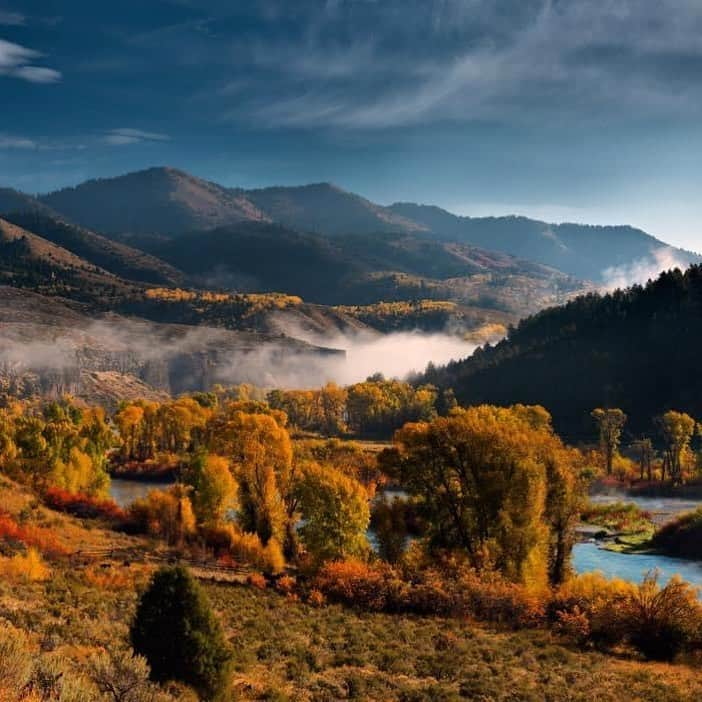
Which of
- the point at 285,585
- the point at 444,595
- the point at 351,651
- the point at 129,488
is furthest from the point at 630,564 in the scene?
the point at 129,488

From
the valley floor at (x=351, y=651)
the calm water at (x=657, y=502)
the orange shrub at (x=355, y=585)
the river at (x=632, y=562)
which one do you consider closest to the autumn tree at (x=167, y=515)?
the valley floor at (x=351, y=651)

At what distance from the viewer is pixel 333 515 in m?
57.7

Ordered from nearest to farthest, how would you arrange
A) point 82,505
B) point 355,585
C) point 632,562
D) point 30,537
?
1. point 355,585
2. point 30,537
3. point 82,505
4. point 632,562

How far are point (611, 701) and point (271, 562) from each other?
3427 centimetres

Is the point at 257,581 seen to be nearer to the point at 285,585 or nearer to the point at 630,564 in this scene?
the point at 285,585

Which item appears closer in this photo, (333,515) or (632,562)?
(333,515)

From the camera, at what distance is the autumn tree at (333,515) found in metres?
56.7

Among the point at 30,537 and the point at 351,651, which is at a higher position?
the point at 351,651

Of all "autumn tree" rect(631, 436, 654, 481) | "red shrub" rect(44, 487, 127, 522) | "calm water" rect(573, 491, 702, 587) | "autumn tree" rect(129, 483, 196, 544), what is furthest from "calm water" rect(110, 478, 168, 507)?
"autumn tree" rect(631, 436, 654, 481)

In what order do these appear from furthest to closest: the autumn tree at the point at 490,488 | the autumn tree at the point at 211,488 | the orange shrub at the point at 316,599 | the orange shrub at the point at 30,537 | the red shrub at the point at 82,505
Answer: the autumn tree at the point at 211,488 < the red shrub at the point at 82,505 < the autumn tree at the point at 490,488 < the orange shrub at the point at 30,537 < the orange shrub at the point at 316,599

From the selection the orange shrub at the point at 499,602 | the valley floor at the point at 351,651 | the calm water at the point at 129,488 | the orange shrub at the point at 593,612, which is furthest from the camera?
the calm water at the point at 129,488

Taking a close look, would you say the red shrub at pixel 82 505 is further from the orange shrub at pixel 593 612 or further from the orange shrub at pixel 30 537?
the orange shrub at pixel 593 612

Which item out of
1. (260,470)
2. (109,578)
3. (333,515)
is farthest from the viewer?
(260,470)

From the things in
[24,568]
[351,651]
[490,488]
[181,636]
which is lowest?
[351,651]
